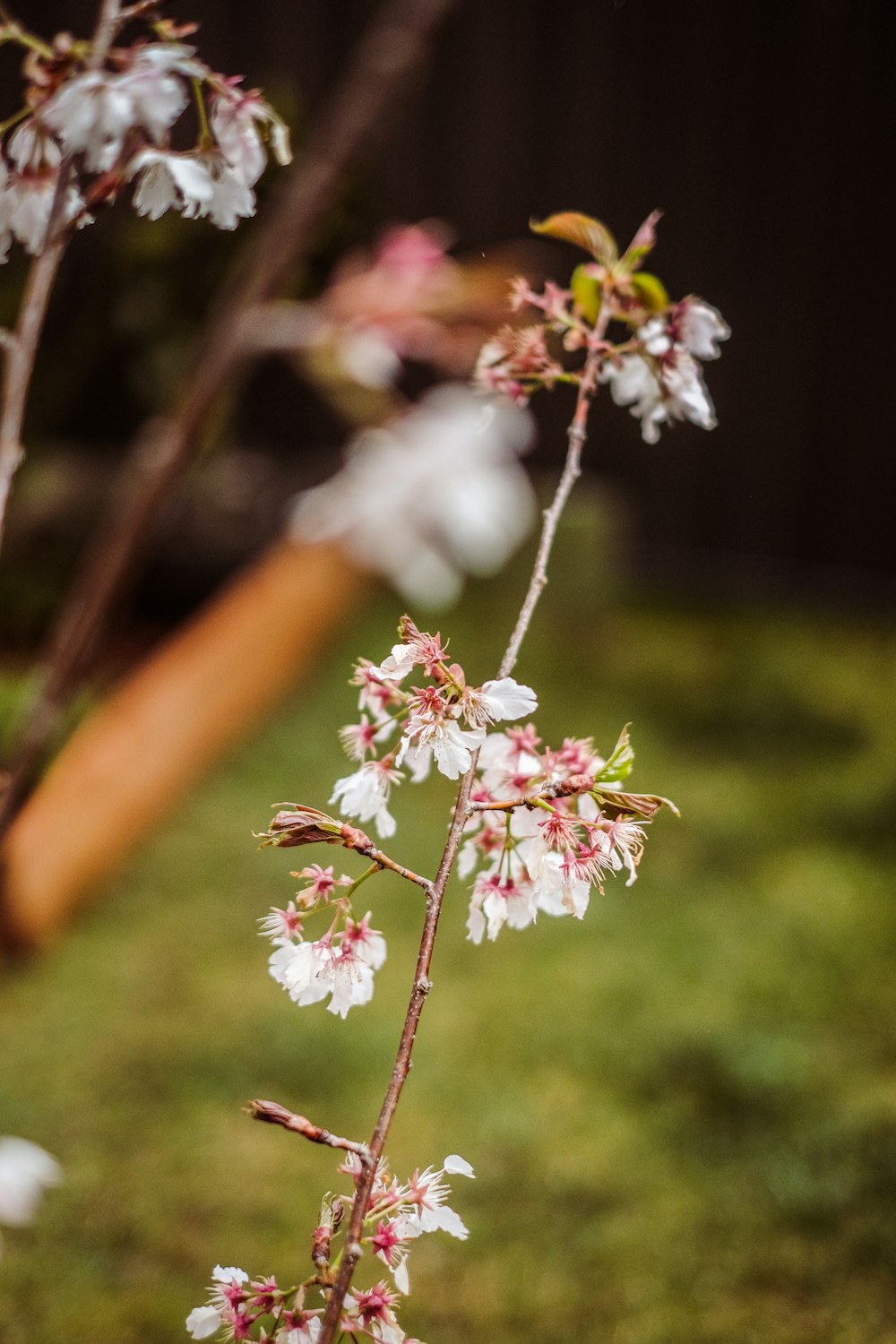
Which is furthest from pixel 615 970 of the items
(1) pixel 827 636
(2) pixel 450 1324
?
(1) pixel 827 636

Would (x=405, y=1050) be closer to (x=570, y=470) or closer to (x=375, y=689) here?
(x=375, y=689)

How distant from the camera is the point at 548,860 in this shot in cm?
38

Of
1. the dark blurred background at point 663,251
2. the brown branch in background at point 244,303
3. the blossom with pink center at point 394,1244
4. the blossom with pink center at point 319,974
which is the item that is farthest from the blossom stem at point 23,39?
the dark blurred background at point 663,251

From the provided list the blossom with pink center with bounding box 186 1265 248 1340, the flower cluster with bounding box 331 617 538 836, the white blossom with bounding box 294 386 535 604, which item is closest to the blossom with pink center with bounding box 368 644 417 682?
the flower cluster with bounding box 331 617 538 836

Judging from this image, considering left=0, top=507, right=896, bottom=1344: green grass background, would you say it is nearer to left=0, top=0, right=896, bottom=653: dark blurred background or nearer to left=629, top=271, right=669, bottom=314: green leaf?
left=629, top=271, right=669, bottom=314: green leaf

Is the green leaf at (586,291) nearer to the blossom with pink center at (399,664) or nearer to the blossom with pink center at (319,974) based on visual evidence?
the blossom with pink center at (399,664)

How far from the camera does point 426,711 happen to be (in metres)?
0.38

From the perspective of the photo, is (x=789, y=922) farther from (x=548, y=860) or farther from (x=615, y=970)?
(x=548, y=860)

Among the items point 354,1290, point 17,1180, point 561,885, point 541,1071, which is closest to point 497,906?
point 561,885

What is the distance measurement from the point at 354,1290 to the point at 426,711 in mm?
212

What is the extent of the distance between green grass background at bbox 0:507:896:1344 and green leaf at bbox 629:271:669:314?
197mm

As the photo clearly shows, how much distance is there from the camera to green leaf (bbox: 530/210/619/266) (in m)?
0.46

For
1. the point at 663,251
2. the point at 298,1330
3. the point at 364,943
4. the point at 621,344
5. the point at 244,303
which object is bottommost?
the point at 298,1330

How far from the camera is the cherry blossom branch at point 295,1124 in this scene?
0.36 metres
